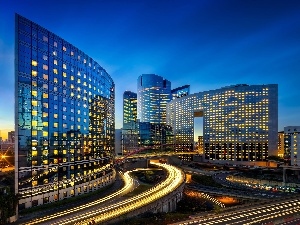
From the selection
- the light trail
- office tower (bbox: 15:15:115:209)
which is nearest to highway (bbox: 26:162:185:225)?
the light trail

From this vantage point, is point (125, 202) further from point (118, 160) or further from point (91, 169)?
point (118, 160)

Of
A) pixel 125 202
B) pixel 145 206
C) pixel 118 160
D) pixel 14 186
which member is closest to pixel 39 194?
pixel 14 186

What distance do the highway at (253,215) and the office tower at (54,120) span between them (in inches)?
1593

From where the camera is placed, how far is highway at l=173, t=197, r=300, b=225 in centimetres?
5965

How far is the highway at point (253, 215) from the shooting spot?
5965 cm

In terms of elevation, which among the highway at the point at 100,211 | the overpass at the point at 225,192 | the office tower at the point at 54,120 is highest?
the office tower at the point at 54,120

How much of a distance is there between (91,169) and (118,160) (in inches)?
2244

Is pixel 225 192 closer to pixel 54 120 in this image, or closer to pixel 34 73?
pixel 54 120

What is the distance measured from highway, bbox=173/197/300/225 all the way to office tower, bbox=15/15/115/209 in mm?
40470

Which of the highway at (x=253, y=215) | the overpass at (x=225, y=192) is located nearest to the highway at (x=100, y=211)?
the highway at (x=253, y=215)

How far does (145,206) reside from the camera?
6681 cm

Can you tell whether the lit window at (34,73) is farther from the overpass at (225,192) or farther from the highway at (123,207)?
the overpass at (225,192)

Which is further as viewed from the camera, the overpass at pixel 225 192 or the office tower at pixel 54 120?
the overpass at pixel 225 192

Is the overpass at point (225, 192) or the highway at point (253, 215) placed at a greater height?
the highway at point (253, 215)
